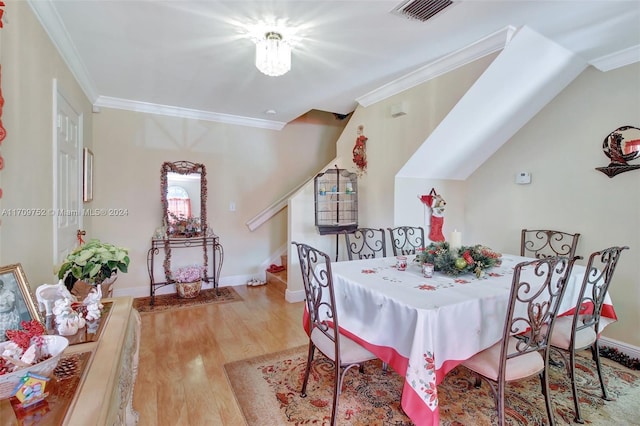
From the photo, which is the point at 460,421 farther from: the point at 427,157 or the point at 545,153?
the point at 545,153

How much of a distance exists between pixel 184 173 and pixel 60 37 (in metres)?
2.07

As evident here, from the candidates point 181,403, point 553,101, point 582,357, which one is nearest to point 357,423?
point 181,403

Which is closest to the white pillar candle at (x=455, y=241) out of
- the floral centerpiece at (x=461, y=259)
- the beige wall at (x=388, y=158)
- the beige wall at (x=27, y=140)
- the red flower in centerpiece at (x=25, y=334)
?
the floral centerpiece at (x=461, y=259)

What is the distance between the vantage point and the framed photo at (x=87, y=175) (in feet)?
10.3

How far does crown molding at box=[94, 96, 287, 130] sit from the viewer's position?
3752 mm

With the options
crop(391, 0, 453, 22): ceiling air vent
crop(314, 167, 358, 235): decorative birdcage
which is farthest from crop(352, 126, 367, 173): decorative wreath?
crop(391, 0, 453, 22): ceiling air vent

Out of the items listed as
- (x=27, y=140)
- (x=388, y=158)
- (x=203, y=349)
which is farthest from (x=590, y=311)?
(x=27, y=140)

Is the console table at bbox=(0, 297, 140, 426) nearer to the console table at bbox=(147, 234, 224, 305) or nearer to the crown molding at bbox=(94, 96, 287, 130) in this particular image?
the console table at bbox=(147, 234, 224, 305)

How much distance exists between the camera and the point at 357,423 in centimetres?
177

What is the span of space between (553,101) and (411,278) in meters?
2.31

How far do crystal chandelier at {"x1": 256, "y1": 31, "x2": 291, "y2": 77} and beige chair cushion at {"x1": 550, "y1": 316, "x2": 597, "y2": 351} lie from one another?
2412 mm

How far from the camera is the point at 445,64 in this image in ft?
8.94

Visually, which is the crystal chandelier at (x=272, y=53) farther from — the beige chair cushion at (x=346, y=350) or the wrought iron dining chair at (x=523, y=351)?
the wrought iron dining chair at (x=523, y=351)

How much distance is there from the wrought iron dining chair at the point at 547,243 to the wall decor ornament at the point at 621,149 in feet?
1.97
